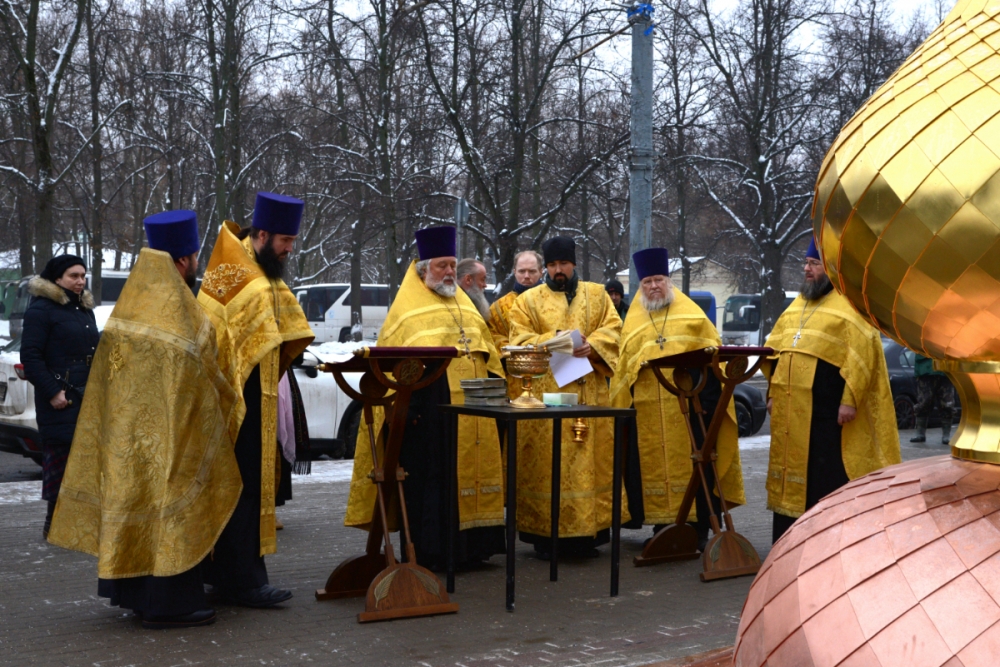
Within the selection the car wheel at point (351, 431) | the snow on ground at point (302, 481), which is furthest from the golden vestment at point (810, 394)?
the car wheel at point (351, 431)

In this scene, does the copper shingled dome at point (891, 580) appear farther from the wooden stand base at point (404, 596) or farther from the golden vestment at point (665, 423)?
the golden vestment at point (665, 423)

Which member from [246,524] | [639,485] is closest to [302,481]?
[639,485]

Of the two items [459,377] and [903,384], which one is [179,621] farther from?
[903,384]

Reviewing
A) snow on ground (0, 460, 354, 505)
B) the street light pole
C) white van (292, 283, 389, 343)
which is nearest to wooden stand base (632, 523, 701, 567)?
snow on ground (0, 460, 354, 505)

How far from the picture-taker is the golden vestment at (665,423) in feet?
24.8

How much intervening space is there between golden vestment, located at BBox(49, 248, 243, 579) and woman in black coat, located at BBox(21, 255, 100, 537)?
252cm

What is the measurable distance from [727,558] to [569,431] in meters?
1.30

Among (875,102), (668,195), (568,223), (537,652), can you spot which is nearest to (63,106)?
(568,223)

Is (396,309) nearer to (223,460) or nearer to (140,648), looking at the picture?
(223,460)

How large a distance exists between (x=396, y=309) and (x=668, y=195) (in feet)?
88.2

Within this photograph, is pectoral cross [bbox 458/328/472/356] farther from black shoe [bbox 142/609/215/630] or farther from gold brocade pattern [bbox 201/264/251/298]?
black shoe [bbox 142/609/215/630]

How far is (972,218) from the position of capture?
797 millimetres

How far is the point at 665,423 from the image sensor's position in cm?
764

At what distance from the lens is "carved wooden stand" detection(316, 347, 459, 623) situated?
17.9 ft
